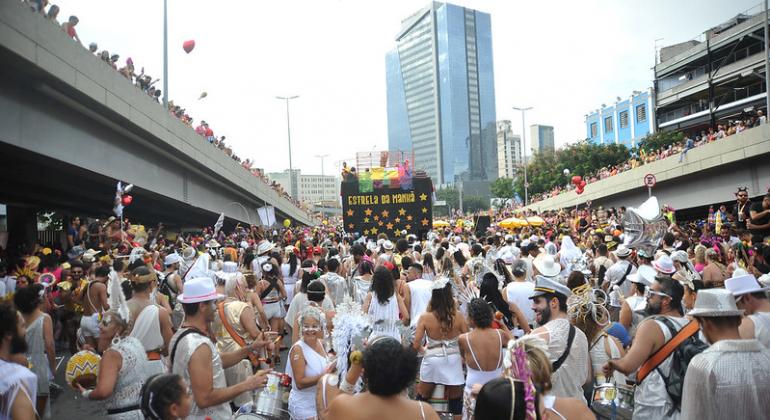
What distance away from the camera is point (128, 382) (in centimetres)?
424

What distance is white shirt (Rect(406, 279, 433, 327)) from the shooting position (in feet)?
24.6

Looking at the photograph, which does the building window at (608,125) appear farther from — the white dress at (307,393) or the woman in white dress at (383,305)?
the white dress at (307,393)

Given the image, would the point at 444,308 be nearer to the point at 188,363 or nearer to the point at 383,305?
the point at 383,305

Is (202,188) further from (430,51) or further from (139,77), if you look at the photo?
(430,51)

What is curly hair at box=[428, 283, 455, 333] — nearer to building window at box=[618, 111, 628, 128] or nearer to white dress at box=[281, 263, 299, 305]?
white dress at box=[281, 263, 299, 305]

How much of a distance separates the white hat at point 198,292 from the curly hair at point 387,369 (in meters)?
1.61

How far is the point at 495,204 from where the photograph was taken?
84.1 meters

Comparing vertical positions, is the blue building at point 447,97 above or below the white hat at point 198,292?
above

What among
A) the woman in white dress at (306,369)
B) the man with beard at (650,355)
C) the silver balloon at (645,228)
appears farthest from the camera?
the silver balloon at (645,228)

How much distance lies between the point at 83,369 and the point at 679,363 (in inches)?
171

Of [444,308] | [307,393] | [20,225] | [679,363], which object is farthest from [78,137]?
[679,363]

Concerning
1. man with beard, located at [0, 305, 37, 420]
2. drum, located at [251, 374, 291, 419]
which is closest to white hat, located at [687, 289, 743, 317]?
drum, located at [251, 374, 291, 419]

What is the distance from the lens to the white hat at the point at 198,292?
407 centimetres

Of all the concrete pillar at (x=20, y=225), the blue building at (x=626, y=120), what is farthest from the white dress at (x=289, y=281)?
the blue building at (x=626, y=120)
